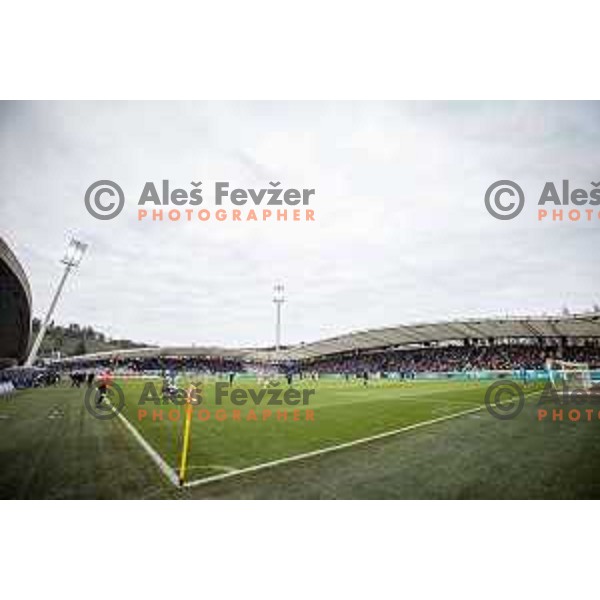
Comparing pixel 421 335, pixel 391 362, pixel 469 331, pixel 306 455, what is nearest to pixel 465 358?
pixel 469 331

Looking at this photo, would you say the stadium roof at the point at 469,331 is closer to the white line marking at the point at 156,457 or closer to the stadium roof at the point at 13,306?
the stadium roof at the point at 13,306

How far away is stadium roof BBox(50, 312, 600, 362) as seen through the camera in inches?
1455

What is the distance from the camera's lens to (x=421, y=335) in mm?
48094

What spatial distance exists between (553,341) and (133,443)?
4291 cm

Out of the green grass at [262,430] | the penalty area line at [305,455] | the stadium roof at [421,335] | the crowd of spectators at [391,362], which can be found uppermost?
the stadium roof at [421,335]

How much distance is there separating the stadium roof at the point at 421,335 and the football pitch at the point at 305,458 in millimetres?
31070

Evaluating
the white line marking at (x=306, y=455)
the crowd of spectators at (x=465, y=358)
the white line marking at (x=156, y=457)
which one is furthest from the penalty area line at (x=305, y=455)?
the crowd of spectators at (x=465, y=358)

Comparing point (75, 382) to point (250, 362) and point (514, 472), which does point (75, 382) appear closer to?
point (514, 472)

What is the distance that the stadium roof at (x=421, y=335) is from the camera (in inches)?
1455

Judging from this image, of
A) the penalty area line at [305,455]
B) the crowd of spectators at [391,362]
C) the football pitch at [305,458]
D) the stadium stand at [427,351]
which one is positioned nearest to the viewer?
the football pitch at [305,458]

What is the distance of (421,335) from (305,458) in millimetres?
43656

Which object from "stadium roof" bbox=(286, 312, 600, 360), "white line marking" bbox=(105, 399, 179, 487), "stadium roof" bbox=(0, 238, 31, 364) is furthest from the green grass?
"stadium roof" bbox=(286, 312, 600, 360)
